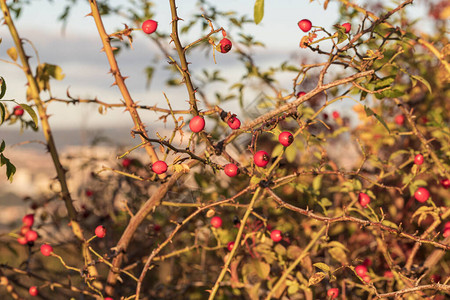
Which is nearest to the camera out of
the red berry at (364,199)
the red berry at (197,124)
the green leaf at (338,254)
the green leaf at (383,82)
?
the red berry at (197,124)

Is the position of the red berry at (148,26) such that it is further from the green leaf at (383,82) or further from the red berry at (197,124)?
the green leaf at (383,82)

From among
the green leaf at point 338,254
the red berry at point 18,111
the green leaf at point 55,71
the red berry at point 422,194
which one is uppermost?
the green leaf at point 55,71

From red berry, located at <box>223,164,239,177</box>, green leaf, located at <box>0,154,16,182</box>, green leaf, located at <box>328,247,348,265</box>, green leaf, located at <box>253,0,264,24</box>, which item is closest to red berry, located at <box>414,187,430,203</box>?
green leaf, located at <box>328,247,348,265</box>

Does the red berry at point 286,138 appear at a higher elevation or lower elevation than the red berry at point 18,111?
lower

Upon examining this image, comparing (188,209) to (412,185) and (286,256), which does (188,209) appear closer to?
(286,256)

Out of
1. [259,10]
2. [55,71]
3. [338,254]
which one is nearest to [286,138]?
[259,10]

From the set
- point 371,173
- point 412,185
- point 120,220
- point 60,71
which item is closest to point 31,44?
point 60,71

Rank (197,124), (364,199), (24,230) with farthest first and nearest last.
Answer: (24,230) → (364,199) → (197,124)

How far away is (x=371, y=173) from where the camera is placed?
3.24 meters

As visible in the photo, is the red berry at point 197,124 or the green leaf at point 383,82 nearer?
the red berry at point 197,124

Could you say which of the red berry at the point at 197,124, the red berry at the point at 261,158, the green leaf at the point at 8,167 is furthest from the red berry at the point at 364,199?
the green leaf at the point at 8,167

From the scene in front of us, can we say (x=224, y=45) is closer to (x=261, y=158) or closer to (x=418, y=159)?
(x=261, y=158)

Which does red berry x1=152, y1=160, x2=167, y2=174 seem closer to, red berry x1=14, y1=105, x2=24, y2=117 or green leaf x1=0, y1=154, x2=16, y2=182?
green leaf x1=0, y1=154, x2=16, y2=182

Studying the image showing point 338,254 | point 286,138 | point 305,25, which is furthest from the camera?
point 338,254
